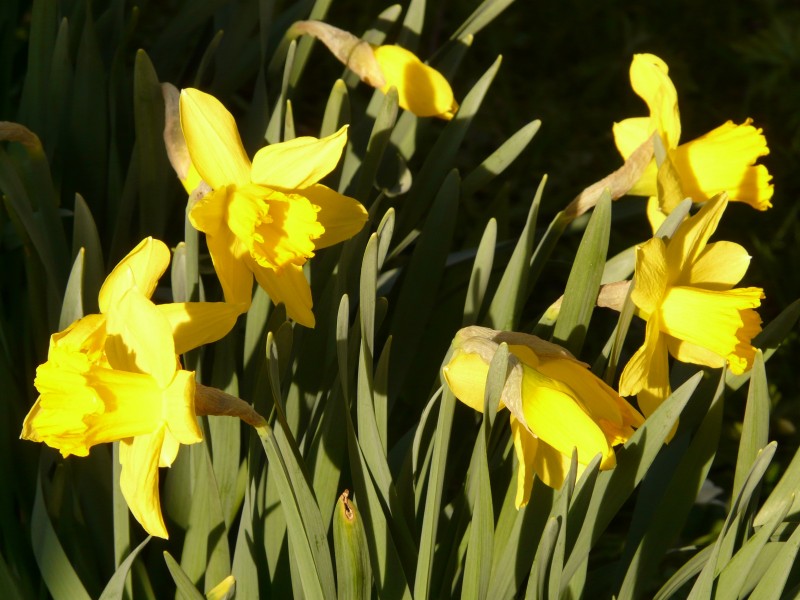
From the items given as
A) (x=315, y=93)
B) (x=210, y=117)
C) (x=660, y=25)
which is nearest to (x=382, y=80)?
(x=210, y=117)

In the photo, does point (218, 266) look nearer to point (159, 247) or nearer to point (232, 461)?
point (159, 247)

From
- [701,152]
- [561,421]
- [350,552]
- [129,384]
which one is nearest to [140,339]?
[129,384]

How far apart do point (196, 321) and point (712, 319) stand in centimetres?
56

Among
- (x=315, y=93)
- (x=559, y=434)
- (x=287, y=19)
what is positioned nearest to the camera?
(x=559, y=434)

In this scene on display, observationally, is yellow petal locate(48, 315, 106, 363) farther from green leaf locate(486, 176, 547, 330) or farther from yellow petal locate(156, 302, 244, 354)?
green leaf locate(486, 176, 547, 330)

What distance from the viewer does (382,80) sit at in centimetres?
125

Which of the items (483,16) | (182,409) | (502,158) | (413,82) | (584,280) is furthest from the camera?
(483,16)

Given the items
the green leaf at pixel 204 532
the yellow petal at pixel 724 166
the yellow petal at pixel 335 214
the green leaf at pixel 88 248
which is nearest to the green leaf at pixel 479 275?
the yellow petal at pixel 335 214

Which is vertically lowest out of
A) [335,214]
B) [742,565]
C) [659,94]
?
[742,565]

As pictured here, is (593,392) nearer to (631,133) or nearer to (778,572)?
(778,572)

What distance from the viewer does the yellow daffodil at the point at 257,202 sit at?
3.19ft

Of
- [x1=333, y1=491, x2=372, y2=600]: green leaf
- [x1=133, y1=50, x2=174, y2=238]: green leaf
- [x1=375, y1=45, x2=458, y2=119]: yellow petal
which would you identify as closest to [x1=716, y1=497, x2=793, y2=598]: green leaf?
[x1=333, y1=491, x2=372, y2=600]: green leaf

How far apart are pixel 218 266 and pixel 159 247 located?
0.31 feet

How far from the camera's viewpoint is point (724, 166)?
3.79 feet
